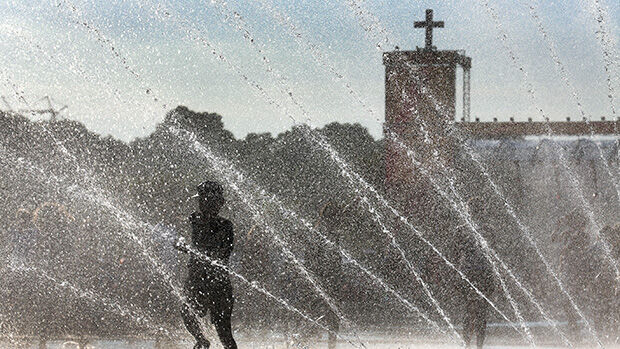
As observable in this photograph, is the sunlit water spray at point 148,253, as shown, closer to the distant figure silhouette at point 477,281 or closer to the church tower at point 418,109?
the distant figure silhouette at point 477,281

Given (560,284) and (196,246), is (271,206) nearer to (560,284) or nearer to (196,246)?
(560,284)

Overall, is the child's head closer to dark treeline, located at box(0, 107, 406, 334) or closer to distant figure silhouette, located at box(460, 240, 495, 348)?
dark treeline, located at box(0, 107, 406, 334)

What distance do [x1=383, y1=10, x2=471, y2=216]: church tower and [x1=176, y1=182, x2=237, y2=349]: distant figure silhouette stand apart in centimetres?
1519

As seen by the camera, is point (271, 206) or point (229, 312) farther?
point (271, 206)

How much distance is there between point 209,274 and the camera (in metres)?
8.06

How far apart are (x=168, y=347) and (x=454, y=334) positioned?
147 inches

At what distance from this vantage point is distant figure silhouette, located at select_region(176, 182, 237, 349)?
8.12 metres

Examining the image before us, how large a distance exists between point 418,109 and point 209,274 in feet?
58.5

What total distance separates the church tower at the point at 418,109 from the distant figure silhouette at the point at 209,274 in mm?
15194

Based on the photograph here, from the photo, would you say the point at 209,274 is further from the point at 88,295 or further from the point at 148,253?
the point at 148,253

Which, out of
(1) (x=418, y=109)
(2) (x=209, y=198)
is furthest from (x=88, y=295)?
(1) (x=418, y=109)

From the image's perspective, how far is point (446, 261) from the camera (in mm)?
16750

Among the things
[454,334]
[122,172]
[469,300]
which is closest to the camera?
[469,300]

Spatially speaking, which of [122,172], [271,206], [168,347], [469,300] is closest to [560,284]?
[469,300]
